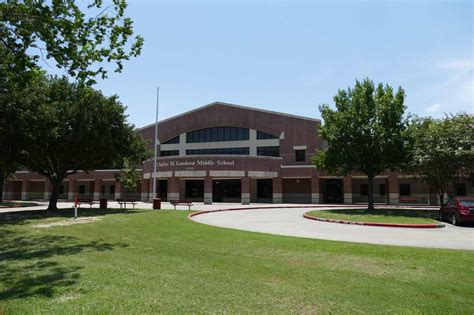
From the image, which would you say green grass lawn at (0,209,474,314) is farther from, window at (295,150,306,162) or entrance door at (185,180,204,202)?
entrance door at (185,180,204,202)

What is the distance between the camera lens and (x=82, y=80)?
38.9 feet

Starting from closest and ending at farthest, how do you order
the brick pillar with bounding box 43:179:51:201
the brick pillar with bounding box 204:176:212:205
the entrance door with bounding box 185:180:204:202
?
1. the brick pillar with bounding box 204:176:212:205
2. the entrance door with bounding box 185:180:204:202
3. the brick pillar with bounding box 43:179:51:201

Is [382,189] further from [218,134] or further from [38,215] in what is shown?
[38,215]

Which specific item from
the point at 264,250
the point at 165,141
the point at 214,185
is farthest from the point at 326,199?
the point at 264,250

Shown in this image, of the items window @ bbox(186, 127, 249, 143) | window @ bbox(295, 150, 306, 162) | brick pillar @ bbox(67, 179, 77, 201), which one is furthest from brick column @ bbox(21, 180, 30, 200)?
window @ bbox(295, 150, 306, 162)

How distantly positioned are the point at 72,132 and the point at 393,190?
3592cm

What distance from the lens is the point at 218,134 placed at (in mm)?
52562

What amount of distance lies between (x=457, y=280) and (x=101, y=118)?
24.1 meters

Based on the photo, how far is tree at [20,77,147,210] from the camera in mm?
21516

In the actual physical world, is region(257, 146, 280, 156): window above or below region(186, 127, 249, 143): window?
below

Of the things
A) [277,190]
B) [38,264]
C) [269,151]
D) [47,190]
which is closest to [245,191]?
[277,190]

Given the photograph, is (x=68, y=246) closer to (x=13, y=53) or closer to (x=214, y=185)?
(x=13, y=53)

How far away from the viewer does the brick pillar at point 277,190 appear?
45.4 m

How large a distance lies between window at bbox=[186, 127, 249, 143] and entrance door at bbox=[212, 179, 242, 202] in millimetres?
6996
